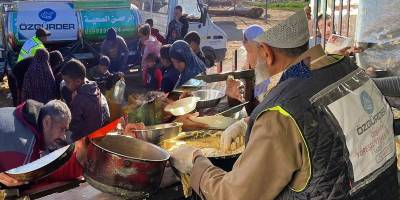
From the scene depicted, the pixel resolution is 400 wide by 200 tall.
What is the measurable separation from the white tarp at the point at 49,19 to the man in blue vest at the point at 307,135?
7.13m

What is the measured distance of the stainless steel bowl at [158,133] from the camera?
214 cm

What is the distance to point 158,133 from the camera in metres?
2.21

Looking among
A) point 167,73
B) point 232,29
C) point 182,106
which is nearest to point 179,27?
point 167,73

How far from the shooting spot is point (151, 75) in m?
4.28

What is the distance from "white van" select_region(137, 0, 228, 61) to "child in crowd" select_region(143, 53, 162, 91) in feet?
14.9

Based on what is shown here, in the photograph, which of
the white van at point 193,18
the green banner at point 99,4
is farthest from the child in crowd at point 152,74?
the white van at point 193,18

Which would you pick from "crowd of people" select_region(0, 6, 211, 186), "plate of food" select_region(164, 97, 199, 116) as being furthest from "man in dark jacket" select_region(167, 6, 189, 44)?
"plate of food" select_region(164, 97, 199, 116)

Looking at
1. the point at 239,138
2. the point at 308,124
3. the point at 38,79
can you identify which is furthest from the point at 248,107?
the point at 38,79

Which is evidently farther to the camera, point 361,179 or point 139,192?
point 139,192

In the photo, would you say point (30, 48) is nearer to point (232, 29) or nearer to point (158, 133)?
point (158, 133)

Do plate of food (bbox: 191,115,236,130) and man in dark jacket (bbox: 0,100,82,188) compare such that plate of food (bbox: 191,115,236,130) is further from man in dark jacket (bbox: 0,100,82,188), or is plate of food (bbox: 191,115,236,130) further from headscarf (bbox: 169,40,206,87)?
headscarf (bbox: 169,40,206,87)

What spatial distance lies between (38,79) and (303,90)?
420 centimetres

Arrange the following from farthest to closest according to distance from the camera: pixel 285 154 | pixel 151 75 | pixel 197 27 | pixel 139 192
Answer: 1. pixel 197 27
2. pixel 151 75
3. pixel 139 192
4. pixel 285 154

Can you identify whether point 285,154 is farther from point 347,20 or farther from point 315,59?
point 347,20
